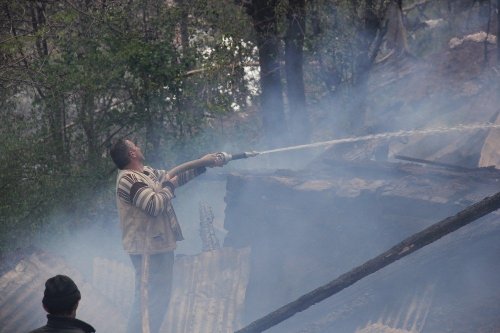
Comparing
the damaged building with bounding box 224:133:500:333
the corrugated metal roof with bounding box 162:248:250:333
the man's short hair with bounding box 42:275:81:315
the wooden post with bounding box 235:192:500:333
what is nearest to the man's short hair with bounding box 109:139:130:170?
the corrugated metal roof with bounding box 162:248:250:333

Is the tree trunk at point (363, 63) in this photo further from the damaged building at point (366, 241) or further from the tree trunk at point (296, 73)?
the damaged building at point (366, 241)

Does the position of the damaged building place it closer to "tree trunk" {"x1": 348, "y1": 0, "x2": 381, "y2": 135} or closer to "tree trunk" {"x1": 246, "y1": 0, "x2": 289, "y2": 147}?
"tree trunk" {"x1": 246, "y1": 0, "x2": 289, "y2": 147}

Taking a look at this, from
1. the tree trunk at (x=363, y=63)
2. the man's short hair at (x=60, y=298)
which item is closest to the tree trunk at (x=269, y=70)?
the tree trunk at (x=363, y=63)

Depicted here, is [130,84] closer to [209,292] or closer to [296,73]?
[296,73]

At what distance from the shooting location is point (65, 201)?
31.8 ft

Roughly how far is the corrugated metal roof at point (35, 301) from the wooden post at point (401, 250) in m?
2.91

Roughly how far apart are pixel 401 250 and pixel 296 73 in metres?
7.51

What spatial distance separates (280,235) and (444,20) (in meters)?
13.0

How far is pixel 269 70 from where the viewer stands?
11422mm

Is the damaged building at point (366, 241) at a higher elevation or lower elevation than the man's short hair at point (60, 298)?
lower

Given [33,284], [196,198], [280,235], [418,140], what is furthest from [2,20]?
[418,140]

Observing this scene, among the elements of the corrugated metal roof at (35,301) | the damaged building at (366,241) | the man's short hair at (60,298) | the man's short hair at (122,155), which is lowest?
the corrugated metal roof at (35,301)

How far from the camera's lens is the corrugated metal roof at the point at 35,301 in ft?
23.5

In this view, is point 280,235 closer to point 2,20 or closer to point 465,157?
point 465,157
